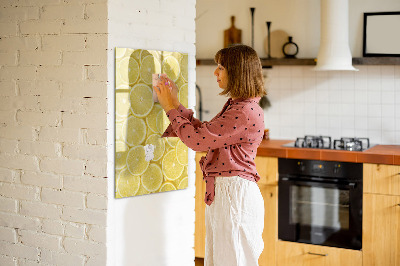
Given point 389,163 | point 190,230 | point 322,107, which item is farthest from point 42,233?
point 322,107

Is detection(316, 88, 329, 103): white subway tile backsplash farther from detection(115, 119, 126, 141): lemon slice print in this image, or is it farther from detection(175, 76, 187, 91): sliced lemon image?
detection(115, 119, 126, 141): lemon slice print

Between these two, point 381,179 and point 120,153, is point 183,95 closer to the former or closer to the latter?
point 120,153

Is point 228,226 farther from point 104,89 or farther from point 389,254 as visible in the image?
point 389,254

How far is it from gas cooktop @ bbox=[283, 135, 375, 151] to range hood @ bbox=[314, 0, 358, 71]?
52cm

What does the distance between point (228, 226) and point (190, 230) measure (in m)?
0.52

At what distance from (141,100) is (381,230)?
196cm

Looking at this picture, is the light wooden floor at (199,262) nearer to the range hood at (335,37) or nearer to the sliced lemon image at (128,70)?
the range hood at (335,37)

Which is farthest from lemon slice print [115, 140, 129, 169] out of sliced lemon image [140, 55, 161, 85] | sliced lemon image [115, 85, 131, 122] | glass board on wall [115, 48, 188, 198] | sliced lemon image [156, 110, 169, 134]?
sliced lemon image [140, 55, 161, 85]

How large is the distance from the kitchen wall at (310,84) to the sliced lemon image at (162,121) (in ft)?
6.59

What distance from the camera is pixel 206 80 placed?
16.4 feet

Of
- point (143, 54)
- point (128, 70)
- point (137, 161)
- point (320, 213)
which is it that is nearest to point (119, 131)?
point (137, 161)

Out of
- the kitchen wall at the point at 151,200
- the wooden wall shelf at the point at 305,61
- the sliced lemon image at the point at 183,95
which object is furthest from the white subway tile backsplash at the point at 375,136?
the sliced lemon image at the point at 183,95

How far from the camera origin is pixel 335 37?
13.9ft

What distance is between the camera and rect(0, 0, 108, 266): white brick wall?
2.68 m
